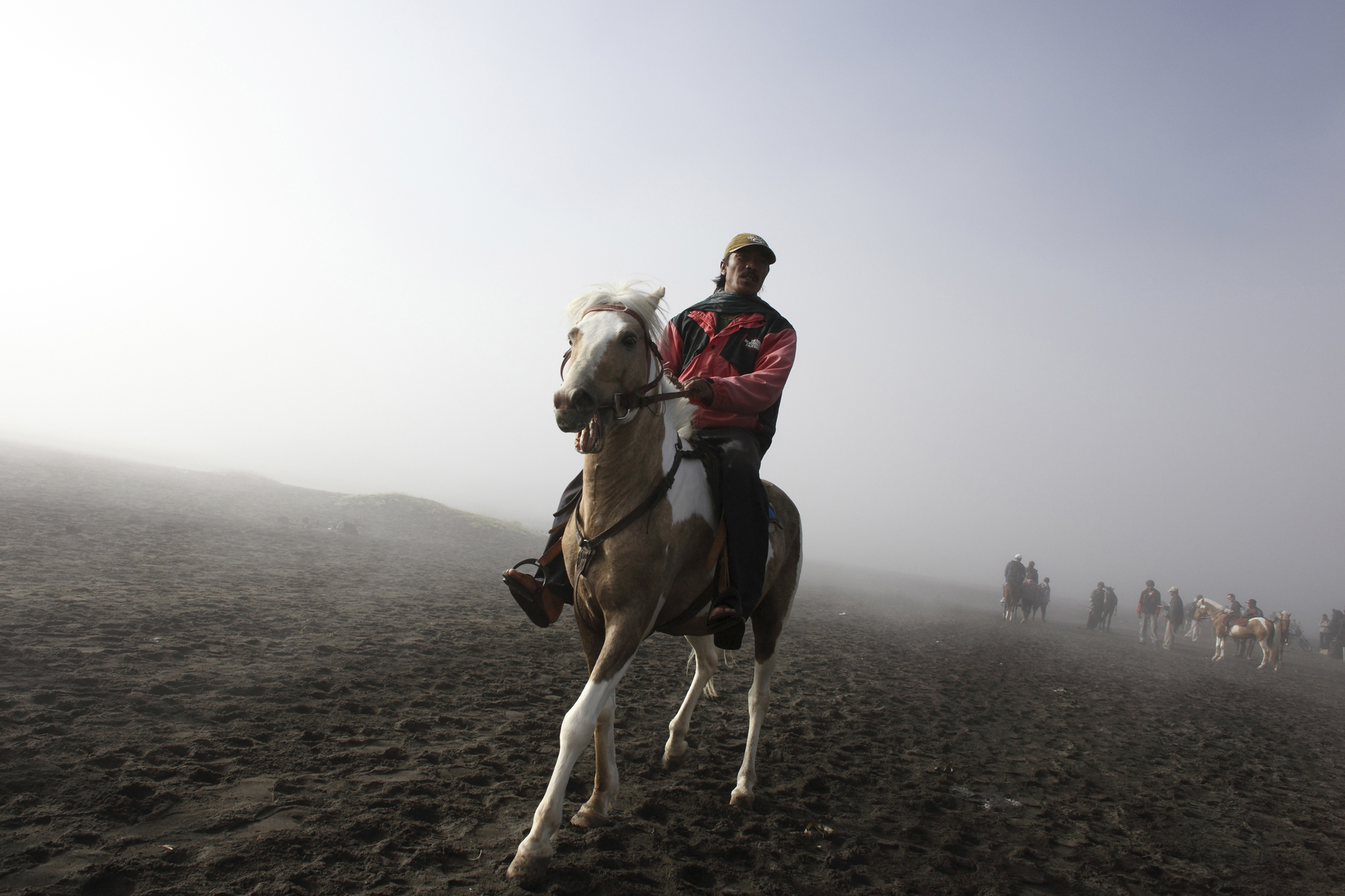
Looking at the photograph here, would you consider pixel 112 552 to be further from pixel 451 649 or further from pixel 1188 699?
pixel 1188 699

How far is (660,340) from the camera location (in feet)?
10.8

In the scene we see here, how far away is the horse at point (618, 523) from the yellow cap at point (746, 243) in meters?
1.06

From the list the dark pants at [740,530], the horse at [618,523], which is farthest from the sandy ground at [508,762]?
the dark pants at [740,530]

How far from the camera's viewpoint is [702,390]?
321cm

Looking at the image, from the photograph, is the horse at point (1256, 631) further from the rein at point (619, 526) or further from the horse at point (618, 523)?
the rein at point (619, 526)

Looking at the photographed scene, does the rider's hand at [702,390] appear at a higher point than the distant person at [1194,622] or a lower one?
higher

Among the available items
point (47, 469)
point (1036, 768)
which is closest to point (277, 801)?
point (1036, 768)

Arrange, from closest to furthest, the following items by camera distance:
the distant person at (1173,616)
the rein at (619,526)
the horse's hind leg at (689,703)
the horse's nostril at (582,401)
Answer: the horse's nostril at (582,401) < the rein at (619,526) < the horse's hind leg at (689,703) < the distant person at (1173,616)

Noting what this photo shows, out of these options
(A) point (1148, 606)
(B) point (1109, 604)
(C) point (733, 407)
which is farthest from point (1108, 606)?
(C) point (733, 407)

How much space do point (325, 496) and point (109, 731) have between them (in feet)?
104

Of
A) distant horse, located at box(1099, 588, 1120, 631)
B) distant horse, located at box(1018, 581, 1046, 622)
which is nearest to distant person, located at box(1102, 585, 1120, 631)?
distant horse, located at box(1099, 588, 1120, 631)

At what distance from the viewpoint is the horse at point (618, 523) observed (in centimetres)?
278

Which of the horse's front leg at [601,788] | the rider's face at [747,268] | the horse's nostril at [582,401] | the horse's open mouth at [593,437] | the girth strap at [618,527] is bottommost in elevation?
the horse's front leg at [601,788]

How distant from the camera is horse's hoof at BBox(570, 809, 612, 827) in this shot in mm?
3260
